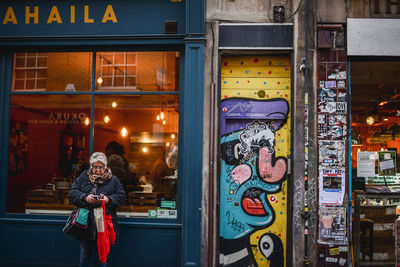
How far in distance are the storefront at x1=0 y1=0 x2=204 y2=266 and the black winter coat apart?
0.85 metres

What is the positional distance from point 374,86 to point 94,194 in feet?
16.3

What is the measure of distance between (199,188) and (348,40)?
340cm

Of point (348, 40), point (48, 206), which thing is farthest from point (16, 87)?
point (348, 40)

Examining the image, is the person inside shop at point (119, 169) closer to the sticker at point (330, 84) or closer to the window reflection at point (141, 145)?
the window reflection at point (141, 145)

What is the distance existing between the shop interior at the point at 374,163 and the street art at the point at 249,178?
128 cm

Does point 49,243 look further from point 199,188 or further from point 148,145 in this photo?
point 199,188

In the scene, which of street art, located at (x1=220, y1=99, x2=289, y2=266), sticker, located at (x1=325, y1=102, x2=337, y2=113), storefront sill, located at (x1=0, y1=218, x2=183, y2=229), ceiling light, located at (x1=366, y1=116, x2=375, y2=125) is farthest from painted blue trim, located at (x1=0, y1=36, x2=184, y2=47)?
ceiling light, located at (x1=366, y1=116, x2=375, y2=125)

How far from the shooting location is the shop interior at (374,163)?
5.84 meters

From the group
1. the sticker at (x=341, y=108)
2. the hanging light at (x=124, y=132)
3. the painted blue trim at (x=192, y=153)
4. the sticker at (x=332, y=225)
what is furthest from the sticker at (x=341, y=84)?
the hanging light at (x=124, y=132)

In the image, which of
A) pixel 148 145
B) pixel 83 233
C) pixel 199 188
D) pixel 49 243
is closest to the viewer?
pixel 83 233

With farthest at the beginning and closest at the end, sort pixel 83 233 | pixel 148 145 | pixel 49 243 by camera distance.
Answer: pixel 148 145 < pixel 49 243 < pixel 83 233

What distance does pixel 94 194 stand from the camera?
197 inches

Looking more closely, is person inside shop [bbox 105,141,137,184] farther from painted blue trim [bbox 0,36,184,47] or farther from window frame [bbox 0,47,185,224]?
painted blue trim [bbox 0,36,184,47]

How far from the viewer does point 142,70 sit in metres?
6.21
